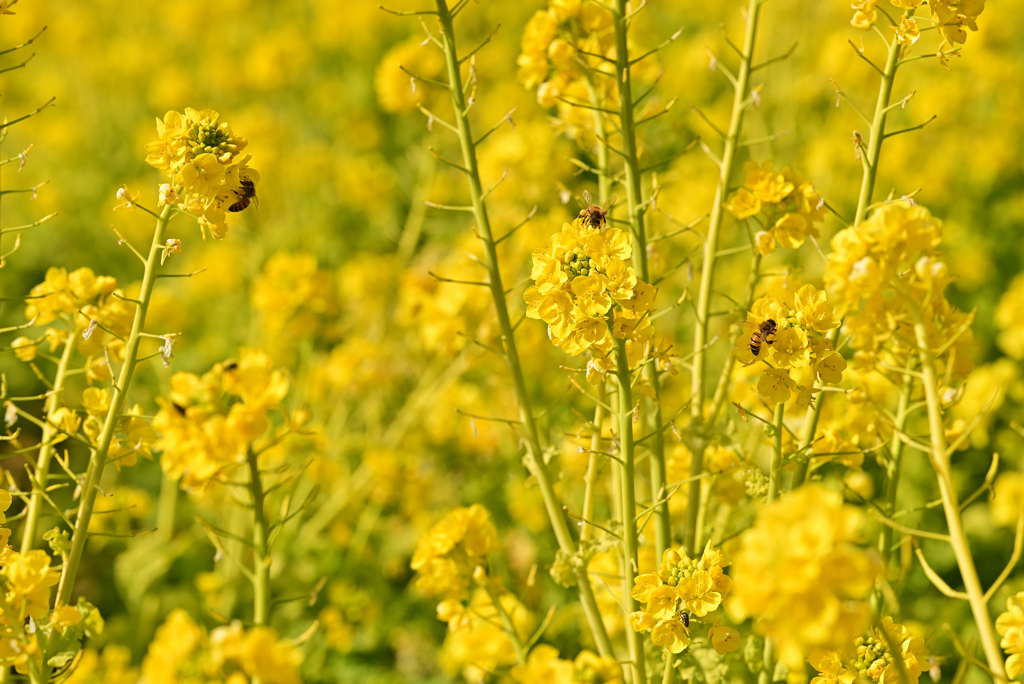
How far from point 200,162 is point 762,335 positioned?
4.94ft

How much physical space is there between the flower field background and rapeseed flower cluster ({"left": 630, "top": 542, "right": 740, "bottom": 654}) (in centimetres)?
1

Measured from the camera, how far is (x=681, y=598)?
200cm

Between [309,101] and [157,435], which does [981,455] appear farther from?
[309,101]

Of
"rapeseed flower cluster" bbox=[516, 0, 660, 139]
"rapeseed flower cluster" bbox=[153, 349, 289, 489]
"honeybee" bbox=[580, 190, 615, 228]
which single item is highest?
"rapeseed flower cluster" bbox=[516, 0, 660, 139]

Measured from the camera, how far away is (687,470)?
9.48 feet

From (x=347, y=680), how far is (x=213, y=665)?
265 centimetres

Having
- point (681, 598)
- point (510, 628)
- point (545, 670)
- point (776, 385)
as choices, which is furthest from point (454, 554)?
point (776, 385)

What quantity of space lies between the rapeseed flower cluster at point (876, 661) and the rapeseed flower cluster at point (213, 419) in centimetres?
141

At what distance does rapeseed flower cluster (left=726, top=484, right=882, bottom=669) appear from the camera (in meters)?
1.24

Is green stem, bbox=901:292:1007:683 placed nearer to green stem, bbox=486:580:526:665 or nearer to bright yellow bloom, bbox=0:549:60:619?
green stem, bbox=486:580:526:665

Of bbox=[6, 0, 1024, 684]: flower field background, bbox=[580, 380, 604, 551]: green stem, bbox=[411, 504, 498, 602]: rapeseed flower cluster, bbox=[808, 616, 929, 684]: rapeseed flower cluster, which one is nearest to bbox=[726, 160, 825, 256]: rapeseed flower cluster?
bbox=[6, 0, 1024, 684]: flower field background

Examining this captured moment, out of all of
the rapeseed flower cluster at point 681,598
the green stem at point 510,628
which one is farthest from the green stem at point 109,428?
the rapeseed flower cluster at point 681,598

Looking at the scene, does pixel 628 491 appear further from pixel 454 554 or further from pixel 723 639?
pixel 454 554

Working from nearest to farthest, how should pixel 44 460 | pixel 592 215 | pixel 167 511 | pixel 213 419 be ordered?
pixel 213 419 → pixel 592 215 → pixel 44 460 → pixel 167 511
